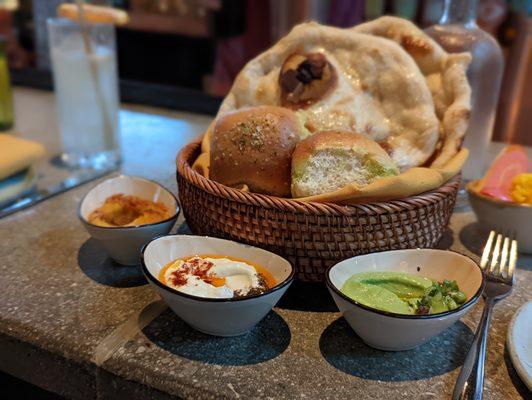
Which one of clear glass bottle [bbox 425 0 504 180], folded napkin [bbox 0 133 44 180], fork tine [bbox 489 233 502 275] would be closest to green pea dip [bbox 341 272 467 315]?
fork tine [bbox 489 233 502 275]

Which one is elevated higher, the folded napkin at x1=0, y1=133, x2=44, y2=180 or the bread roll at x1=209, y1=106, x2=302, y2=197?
the bread roll at x1=209, y1=106, x2=302, y2=197

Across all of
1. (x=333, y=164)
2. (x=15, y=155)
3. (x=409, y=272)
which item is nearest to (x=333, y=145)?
(x=333, y=164)

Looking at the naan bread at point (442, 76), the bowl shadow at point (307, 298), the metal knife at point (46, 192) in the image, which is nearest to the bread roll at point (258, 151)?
the bowl shadow at point (307, 298)

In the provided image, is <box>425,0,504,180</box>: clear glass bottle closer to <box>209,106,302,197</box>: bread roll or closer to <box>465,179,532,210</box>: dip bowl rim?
<box>465,179,532,210</box>: dip bowl rim

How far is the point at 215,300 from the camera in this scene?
0.58 meters

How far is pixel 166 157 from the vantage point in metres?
1.33

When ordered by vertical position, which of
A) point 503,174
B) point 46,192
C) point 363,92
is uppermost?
point 363,92

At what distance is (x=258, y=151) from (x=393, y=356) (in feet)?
1.06

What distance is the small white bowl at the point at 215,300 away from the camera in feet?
1.95

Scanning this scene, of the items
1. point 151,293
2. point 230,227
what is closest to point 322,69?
point 230,227

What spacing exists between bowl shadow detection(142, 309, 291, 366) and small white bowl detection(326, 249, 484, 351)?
0.10m

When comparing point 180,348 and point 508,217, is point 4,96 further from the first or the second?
point 508,217

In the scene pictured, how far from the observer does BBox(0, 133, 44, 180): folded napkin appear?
101cm

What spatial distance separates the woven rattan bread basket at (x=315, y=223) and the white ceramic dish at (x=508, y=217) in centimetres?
18
